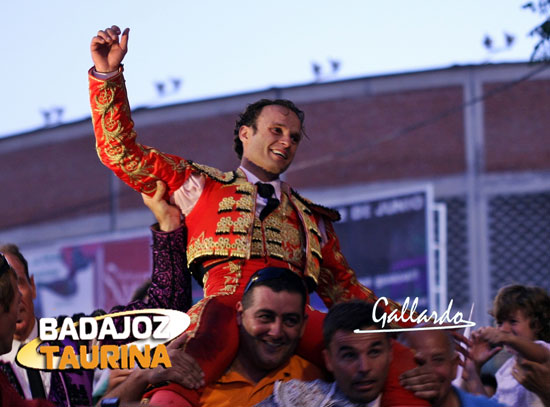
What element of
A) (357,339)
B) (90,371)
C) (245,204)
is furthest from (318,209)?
(90,371)

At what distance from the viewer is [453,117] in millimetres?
14859

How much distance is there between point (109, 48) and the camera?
4359mm

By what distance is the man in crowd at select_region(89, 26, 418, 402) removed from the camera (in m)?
4.36

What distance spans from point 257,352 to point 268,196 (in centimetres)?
90

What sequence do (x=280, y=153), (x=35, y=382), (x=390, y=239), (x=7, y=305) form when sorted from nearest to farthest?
(x=7, y=305) → (x=280, y=153) → (x=35, y=382) → (x=390, y=239)

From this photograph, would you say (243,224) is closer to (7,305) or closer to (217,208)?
(217,208)

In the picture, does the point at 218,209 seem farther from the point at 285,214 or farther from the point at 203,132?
the point at 203,132

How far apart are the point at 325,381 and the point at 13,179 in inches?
532

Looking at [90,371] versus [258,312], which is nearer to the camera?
[258,312]

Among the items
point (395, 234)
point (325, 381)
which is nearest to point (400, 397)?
point (325, 381)

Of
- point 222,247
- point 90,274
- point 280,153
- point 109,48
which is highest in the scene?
point 109,48

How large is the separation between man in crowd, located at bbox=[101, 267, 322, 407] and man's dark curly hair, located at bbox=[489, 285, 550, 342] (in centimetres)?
126

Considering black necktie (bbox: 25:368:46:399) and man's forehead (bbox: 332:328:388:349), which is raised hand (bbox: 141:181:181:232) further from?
man's forehead (bbox: 332:328:388:349)

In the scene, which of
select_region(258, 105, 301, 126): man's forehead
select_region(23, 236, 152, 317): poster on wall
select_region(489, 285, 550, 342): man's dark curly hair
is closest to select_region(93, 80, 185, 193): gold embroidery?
select_region(258, 105, 301, 126): man's forehead
